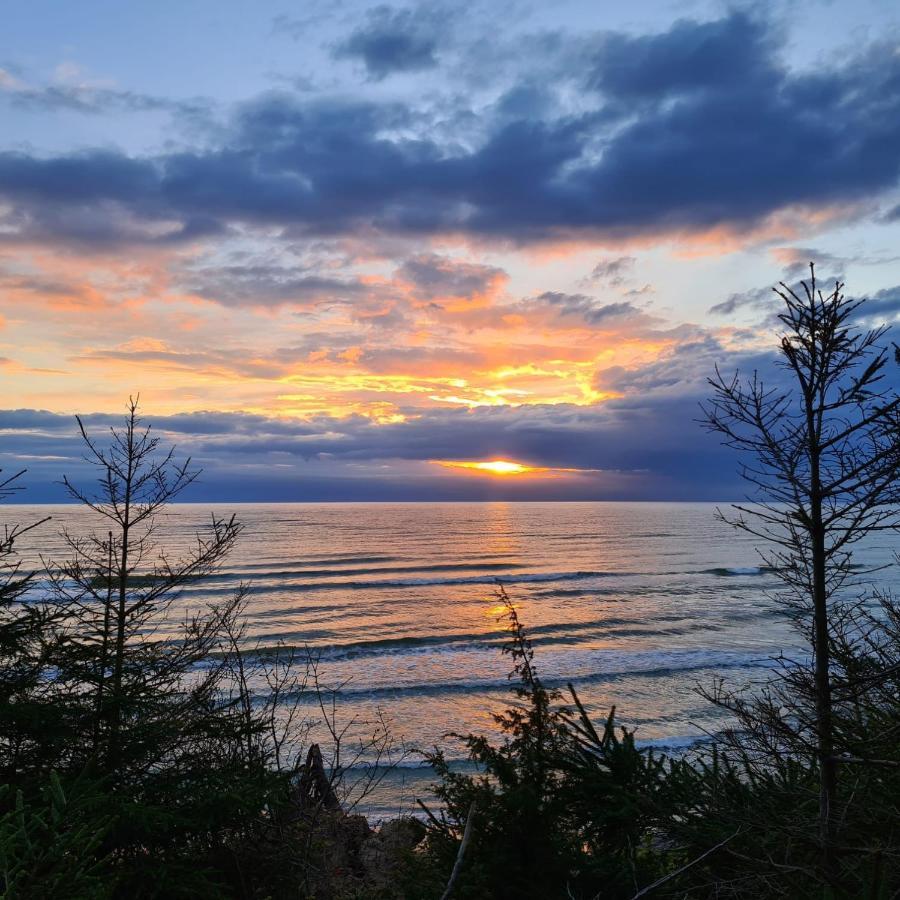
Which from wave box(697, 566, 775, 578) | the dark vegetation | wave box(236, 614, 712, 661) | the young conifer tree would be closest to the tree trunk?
the dark vegetation

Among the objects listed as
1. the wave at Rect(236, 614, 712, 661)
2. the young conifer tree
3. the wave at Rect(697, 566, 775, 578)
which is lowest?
the wave at Rect(236, 614, 712, 661)

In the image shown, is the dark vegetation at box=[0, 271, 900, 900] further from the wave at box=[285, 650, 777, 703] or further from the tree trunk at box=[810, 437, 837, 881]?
the wave at box=[285, 650, 777, 703]

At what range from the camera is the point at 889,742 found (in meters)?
→ 4.21

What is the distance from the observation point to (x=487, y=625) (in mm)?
34594

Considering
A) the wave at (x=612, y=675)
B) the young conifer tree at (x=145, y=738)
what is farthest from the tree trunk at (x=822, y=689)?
the wave at (x=612, y=675)

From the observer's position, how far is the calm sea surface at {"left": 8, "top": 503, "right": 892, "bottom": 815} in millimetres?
20750

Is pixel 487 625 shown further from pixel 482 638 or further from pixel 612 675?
pixel 612 675

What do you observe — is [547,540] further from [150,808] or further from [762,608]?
[150,808]

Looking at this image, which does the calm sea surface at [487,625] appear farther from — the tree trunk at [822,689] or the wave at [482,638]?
the tree trunk at [822,689]

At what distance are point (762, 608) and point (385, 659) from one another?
23.7m

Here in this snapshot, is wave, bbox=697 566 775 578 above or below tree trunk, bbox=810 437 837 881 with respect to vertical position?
below

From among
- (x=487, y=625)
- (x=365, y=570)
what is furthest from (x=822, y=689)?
(x=365, y=570)

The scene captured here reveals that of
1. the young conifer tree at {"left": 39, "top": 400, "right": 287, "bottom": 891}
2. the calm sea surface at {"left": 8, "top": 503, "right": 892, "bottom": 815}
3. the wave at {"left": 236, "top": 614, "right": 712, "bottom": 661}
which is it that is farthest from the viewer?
the wave at {"left": 236, "top": 614, "right": 712, "bottom": 661}

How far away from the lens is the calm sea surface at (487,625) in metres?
20.8
